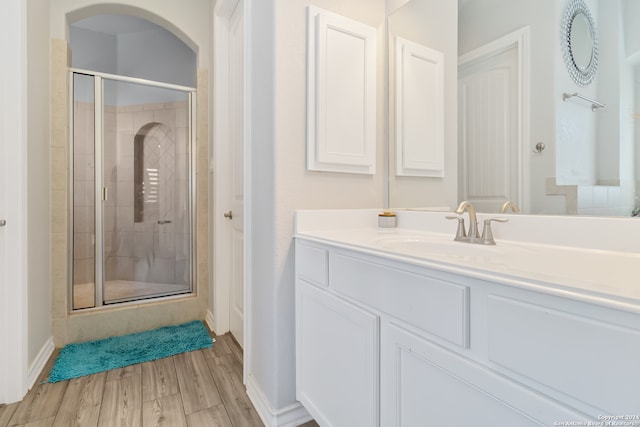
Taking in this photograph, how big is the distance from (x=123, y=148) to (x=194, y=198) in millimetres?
680

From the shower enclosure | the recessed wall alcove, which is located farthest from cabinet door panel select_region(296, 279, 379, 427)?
the shower enclosure

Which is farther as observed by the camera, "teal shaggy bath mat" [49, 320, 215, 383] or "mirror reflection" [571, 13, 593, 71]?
"teal shaggy bath mat" [49, 320, 215, 383]

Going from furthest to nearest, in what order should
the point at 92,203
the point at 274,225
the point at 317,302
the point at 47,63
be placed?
the point at 92,203 < the point at 47,63 < the point at 274,225 < the point at 317,302

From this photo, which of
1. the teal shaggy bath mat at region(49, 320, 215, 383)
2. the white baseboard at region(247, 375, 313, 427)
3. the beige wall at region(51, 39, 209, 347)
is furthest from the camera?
the beige wall at region(51, 39, 209, 347)

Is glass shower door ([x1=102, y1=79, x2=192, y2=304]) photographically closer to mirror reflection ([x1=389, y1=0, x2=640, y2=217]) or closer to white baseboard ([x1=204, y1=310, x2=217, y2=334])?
white baseboard ([x1=204, y1=310, x2=217, y2=334])

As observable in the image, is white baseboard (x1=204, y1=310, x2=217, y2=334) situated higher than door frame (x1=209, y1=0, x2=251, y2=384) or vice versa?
door frame (x1=209, y1=0, x2=251, y2=384)

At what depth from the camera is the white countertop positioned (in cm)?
50

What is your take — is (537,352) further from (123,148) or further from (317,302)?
(123,148)

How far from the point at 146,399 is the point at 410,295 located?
146 cm
